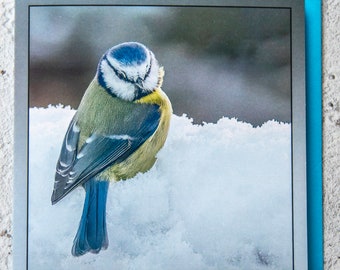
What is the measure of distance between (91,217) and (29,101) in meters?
0.26

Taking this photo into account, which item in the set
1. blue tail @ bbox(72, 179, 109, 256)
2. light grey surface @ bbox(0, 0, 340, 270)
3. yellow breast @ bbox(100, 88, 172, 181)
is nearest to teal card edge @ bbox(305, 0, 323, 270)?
light grey surface @ bbox(0, 0, 340, 270)

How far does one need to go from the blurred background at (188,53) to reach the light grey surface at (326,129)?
50 mm

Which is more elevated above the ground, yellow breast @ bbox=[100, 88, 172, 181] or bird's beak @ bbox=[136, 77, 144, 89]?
bird's beak @ bbox=[136, 77, 144, 89]

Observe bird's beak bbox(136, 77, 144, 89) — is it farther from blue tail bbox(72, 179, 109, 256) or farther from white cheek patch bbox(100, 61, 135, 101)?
blue tail bbox(72, 179, 109, 256)

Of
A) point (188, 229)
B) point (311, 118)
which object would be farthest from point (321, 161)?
point (188, 229)

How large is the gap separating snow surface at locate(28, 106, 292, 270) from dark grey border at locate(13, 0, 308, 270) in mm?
15

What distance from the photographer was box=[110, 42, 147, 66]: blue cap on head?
885 millimetres

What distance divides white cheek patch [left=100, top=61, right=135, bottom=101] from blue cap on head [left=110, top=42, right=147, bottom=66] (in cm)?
3

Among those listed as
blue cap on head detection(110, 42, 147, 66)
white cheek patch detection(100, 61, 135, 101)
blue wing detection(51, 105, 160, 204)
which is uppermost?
blue cap on head detection(110, 42, 147, 66)

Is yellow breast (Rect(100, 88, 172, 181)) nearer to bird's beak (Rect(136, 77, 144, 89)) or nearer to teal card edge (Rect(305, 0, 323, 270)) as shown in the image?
bird's beak (Rect(136, 77, 144, 89))

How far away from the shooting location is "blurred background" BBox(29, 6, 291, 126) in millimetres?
887

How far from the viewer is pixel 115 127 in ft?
2.89

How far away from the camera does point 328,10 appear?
91cm

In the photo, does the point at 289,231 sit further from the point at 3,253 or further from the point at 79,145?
the point at 3,253
